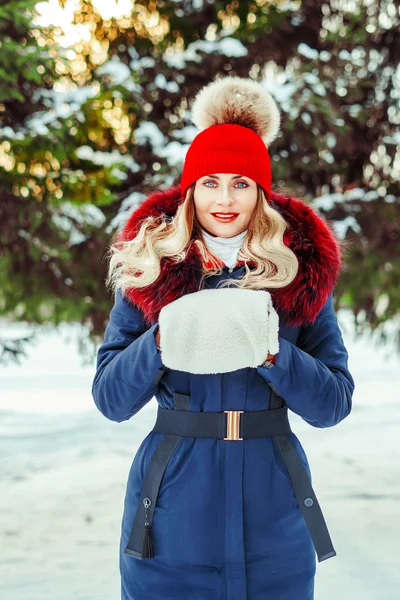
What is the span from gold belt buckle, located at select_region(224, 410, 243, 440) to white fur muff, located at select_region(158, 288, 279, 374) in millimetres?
193

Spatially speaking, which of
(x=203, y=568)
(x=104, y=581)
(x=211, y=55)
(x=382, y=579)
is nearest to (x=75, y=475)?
(x=104, y=581)

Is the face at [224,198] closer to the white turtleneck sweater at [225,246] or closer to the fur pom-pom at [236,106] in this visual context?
the white turtleneck sweater at [225,246]

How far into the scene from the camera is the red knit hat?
1837 mm

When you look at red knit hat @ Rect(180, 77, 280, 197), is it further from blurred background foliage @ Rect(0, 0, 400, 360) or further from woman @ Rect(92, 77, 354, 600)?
blurred background foliage @ Rect(0, 0, 400, 360)

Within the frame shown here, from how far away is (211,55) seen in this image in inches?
244

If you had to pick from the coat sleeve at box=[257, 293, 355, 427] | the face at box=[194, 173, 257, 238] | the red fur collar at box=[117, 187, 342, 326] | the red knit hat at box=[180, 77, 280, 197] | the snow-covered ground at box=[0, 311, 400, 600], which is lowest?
the snow-covered ground at box=[0, 311, 400, 600]

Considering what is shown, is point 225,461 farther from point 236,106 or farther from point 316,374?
point 236,106

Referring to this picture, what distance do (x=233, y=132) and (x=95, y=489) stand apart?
Answer: 3.74 metres

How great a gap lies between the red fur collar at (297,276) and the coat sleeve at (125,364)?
2.5 inches

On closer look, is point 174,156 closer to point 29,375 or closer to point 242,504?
point 29,375

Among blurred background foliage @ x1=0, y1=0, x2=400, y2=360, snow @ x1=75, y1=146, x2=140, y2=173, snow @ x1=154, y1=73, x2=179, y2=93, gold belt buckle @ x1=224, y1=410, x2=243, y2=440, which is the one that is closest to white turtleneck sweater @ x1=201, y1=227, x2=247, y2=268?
gold belt buckle @ x1=224, y1=410, x2=243, y2=440

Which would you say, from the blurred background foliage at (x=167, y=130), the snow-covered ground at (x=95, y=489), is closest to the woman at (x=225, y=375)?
the snow-covered ground at (x=95, y=489)

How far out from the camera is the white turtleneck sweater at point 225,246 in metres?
1.87

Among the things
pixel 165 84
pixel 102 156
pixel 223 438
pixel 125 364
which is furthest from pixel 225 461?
pixel 165 84
